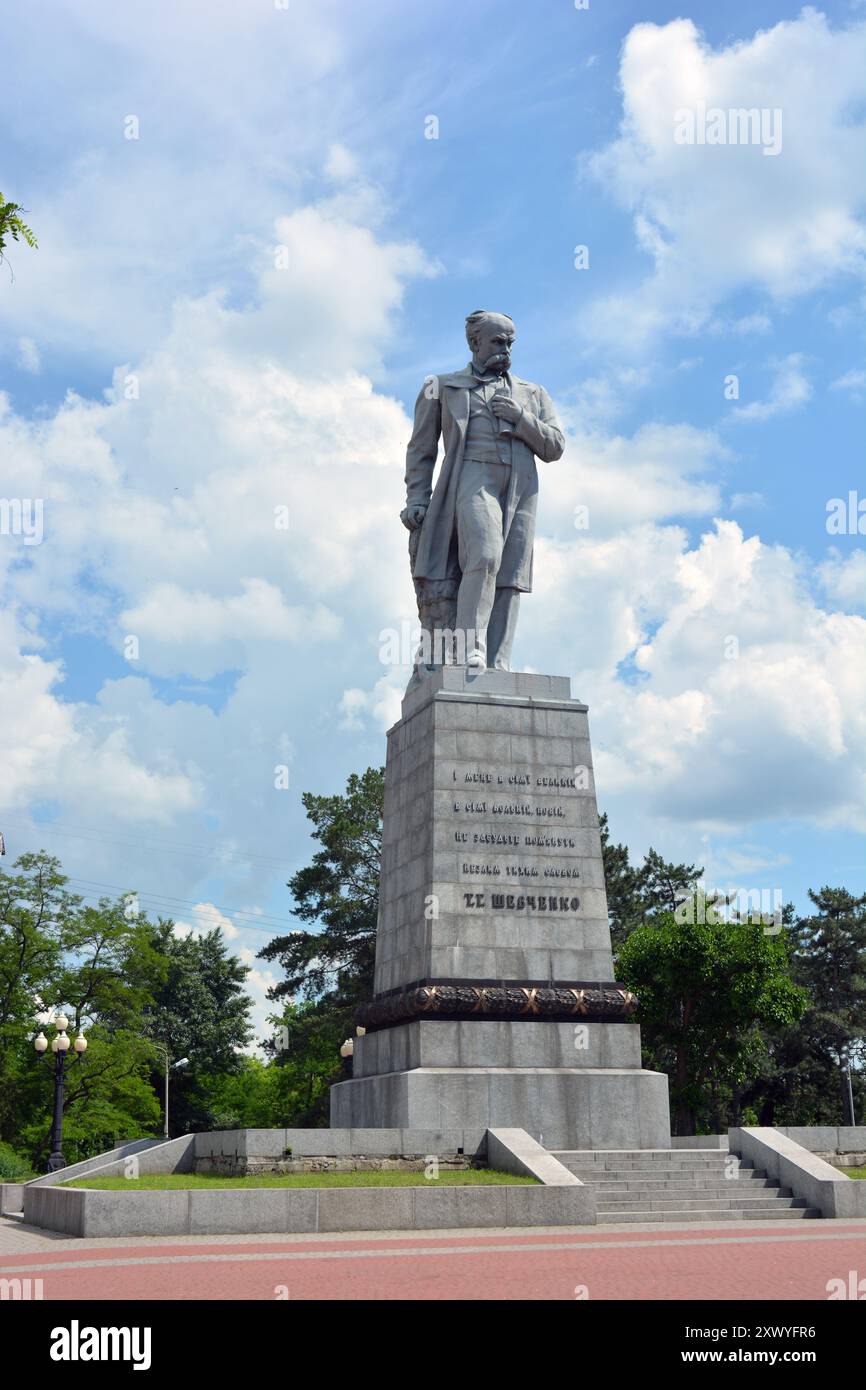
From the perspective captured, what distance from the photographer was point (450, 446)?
72.1 ft

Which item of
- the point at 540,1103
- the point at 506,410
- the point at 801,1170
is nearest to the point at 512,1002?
the point at 540,1103

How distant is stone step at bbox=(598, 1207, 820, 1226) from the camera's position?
15000 millimetres

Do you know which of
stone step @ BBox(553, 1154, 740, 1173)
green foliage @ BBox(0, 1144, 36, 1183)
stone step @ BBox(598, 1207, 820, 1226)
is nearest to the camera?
stone step @ BBox(598, 1207, 820, 1226)

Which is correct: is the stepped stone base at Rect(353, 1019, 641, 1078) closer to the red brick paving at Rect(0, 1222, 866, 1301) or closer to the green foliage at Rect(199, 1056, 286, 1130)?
the red brick paving at Rect(0, 1222, 866, 1301)

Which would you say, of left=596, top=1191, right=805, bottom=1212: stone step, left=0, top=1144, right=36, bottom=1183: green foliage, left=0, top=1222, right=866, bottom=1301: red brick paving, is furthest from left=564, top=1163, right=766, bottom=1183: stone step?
left=0, top=1144, right=36, bottom=1183: green foliage

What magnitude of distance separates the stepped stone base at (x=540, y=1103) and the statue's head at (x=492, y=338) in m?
10.1

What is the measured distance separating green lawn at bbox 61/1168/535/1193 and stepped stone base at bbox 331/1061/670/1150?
155 cm

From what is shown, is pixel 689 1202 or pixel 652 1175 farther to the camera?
pixel 652 1175

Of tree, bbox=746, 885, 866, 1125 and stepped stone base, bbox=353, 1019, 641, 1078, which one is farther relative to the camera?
tree, bbox=746, 885, 866, 1125

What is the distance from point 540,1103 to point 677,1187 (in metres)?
2.19

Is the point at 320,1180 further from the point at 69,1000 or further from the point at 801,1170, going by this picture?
the point at 69,1000

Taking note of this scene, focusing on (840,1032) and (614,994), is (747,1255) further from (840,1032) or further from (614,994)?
(840,1032)

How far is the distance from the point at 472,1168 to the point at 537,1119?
182 centimetres

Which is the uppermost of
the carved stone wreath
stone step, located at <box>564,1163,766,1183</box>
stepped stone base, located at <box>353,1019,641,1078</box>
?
the carved stone wreath
